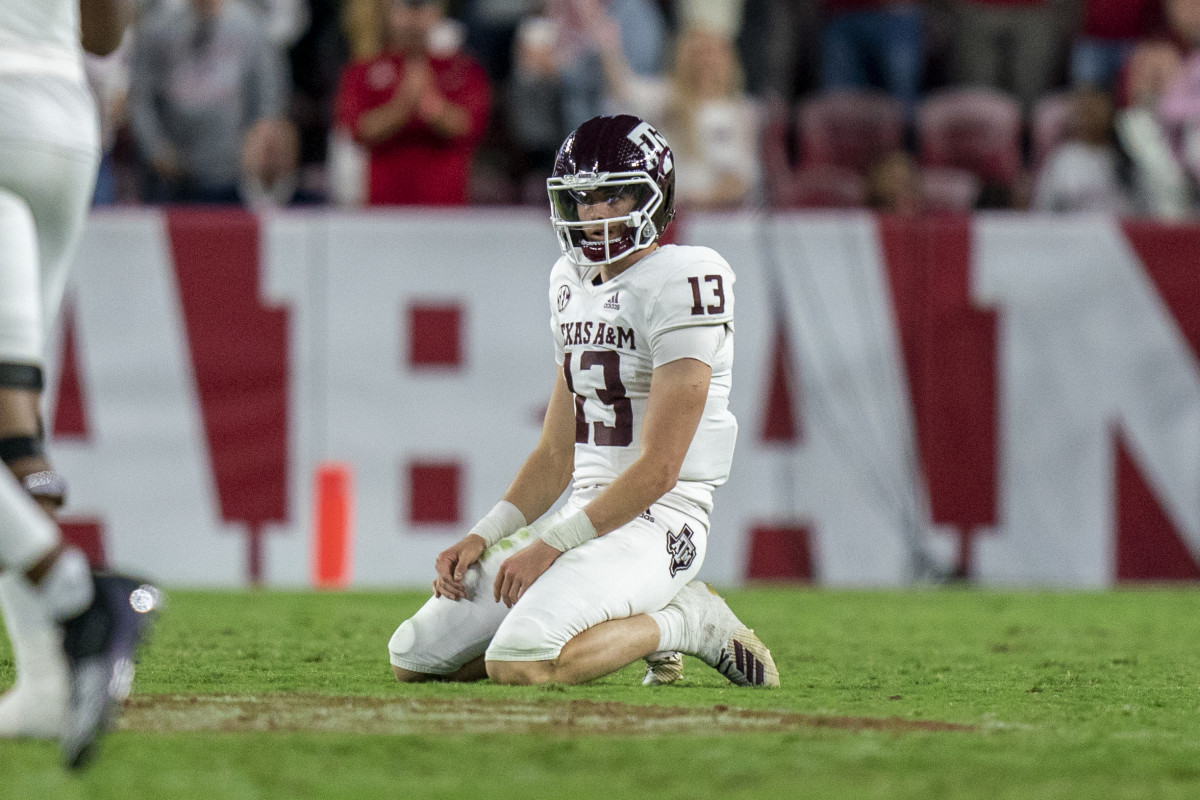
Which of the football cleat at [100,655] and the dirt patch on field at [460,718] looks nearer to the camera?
the football cleat at [100,655]

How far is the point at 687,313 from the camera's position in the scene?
4121 mm

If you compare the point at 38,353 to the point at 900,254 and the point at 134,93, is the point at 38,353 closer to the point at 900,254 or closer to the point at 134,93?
the point at 900,254

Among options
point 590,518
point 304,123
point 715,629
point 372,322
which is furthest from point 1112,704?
point 304,123

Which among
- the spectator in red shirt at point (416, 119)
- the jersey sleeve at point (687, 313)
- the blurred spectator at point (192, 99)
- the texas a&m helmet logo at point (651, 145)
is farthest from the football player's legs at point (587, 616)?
the blurred spectator at point (192, 99)

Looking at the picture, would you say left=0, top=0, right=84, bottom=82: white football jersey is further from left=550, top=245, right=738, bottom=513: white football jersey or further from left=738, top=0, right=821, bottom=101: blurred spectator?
left=738, top=0, right=821, bottom=101: blurred spectator

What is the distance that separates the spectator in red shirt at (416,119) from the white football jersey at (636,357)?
383 cm

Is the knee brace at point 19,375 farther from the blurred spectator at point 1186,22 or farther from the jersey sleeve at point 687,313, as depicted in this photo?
the blurred spectator at point 1186,22

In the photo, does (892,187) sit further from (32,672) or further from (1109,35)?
(32,672)

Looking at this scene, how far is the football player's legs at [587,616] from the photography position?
13.0ft

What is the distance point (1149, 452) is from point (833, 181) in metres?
2.21

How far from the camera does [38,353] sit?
3094mm

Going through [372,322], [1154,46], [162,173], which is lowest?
[372,322]

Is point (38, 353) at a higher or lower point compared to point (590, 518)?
higher

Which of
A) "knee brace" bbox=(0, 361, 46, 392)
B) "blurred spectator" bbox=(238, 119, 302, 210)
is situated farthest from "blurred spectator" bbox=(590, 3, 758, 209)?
"knee brace" bbox=(0, 361, 46, 392)
